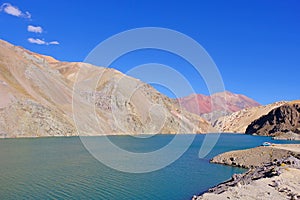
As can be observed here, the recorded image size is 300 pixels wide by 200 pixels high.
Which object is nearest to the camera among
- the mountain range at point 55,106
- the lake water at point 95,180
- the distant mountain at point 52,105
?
the lake water at point 95,180

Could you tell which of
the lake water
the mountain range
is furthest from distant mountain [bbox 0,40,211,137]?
the lake water

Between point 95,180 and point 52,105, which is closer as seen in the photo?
point 95,180

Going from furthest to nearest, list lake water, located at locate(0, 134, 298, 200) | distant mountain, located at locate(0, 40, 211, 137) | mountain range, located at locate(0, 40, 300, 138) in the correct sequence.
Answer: mountain range, located at locate(0, 40, 300, 138) < distant mountain, located at locate(0, 40, 211, 137) < lake water, located at locate(0, 134, 298, 200)

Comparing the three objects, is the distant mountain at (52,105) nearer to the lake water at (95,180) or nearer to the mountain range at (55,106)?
the mountain range at (55,106)

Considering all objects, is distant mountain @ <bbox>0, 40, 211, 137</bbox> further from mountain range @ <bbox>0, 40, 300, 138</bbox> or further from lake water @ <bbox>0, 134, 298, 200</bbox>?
lake water @ <bbox>0, 134, 298, 200</bbox>

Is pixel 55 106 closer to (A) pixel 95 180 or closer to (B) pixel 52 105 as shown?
(B) pixel 52 105

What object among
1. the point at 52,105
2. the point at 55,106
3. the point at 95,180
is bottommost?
the point at 95,180

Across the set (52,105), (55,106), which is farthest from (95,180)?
(55,106)

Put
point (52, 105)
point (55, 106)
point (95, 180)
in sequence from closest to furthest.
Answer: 1. point (95, 180)
2. point (52, 105)
3. point (55, 106)

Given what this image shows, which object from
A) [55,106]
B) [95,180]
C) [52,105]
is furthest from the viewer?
[55,106]

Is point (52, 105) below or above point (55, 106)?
above

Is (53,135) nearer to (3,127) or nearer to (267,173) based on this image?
(3,127)

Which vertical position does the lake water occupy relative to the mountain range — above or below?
below

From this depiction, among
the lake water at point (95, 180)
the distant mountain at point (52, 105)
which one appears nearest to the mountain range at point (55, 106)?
the distant mountain at point (52, 105)
